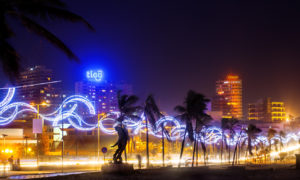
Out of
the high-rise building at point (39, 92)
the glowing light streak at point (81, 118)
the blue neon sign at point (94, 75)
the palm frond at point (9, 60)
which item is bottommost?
the glowing light streak at point (81, 118)

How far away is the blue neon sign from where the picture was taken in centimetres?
16062

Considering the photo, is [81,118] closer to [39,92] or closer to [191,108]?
[191,108]

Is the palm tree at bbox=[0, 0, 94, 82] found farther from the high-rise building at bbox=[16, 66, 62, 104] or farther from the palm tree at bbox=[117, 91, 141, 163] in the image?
the high-rise building at bbox=[16, 66, 62, 104]

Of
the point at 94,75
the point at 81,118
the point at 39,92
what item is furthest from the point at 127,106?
the point at 39,92

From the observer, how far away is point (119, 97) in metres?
43.2

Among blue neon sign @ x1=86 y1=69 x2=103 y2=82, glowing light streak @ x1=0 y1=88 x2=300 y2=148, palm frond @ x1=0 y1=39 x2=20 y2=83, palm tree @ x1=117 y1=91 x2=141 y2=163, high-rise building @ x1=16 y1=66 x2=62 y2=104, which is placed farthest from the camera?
high-rise building @ x1=16 y1=66 x2=62 y2=104

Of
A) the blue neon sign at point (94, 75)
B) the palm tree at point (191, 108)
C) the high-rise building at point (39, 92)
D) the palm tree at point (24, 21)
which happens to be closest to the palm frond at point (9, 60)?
the palm tree at point (24, 21)

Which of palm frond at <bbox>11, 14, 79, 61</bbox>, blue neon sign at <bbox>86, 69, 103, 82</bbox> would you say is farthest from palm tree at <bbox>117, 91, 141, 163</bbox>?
blue neon sign at <bbox>86, 69, 103, 82</bbox>

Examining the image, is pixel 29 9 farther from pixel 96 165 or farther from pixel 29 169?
pixel 96 165

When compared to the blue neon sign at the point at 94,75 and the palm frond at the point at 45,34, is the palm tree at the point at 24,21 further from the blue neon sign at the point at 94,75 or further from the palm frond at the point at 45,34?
the blue neon sign at the point at 94,75

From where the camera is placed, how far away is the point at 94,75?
16175 centimetres

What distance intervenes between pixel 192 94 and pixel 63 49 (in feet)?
122

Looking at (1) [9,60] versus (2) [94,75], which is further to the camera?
(2) [94,75]

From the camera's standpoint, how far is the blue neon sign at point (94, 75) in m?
161
